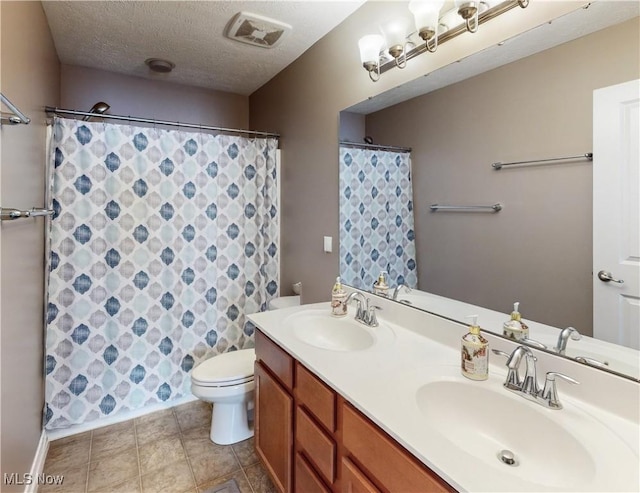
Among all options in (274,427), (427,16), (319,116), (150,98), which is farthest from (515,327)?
(150,98)

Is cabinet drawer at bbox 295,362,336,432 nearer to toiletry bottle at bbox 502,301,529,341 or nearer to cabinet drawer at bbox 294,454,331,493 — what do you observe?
cabinet drawer at bbox 294,454,331,493

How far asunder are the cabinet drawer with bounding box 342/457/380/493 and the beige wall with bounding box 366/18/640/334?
72 centimetres

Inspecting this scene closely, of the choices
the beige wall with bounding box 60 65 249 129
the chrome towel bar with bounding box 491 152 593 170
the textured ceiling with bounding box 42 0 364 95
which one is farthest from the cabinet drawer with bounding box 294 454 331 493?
the beige wall with bounding box 60 65 249 129

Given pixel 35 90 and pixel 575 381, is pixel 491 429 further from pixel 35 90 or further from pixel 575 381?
pixel 35 90

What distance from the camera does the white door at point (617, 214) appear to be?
34.9 inches

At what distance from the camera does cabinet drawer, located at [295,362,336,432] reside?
1074 mm

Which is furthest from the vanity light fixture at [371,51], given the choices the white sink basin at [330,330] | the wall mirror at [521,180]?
the white sink basin at [330,330]

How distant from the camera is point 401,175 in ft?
5.35

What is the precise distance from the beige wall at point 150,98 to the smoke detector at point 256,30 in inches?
41.0

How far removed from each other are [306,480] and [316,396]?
351 millimetres

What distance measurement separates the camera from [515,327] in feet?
3.69

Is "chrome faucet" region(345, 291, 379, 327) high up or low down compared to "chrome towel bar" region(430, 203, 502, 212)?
down

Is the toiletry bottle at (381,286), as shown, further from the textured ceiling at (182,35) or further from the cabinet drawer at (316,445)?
the textured ceiling at (182,35)

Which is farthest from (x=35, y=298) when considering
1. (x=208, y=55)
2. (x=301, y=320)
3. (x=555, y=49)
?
(x=555, y=49)
